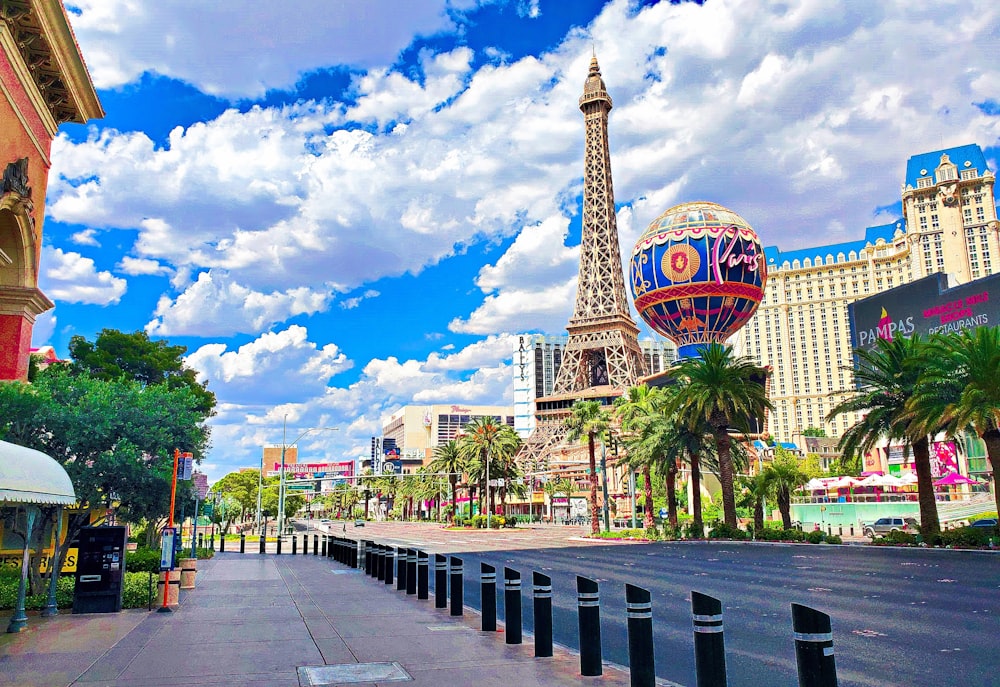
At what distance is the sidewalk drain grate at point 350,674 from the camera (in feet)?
27.7

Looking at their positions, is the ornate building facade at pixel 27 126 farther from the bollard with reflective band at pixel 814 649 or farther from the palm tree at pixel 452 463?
the palm tree at pixel 452 463

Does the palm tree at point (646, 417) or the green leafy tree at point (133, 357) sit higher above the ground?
the green leafy tree at point (133, 357)

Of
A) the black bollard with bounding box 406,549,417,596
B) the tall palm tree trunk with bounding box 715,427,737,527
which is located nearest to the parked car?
the tall palm tree trunk with bounding box 715,427,737,527

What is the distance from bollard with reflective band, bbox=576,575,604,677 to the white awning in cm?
720

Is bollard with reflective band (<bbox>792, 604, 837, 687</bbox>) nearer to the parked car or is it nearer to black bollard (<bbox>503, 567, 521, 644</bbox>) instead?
black bollard (<bbox>503, 567, 521, 644</bbox>)

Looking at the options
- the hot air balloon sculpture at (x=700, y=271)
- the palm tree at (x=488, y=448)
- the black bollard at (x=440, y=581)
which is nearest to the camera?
the black bollard at (x=440, y=581)

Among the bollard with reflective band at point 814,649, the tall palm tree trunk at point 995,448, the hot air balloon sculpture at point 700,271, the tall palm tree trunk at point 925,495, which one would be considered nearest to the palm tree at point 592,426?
the hot air balloon sculpture at point 700,271

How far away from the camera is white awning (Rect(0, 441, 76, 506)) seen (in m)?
10.1

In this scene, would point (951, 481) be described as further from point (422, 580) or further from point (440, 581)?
point (440, 581)

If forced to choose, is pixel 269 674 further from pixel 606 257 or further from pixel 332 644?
pixel 606 257

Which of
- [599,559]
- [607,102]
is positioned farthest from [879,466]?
[599,559]

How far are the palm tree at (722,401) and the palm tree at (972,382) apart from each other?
1210cm

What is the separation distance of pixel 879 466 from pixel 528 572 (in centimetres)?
10789

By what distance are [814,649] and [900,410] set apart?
32390 mm
